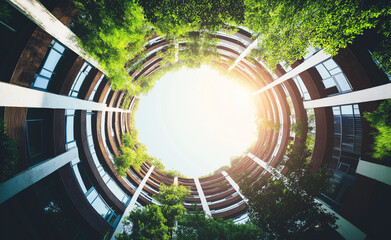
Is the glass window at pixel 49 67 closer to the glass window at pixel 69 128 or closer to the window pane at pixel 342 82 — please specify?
the glass window at pixel 69 128

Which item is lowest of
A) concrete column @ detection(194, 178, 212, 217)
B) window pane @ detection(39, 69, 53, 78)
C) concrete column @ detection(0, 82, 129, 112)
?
concrete column @ detection(194, 178, 212, 217)

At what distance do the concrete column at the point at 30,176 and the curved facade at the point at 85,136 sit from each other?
0.16 ft

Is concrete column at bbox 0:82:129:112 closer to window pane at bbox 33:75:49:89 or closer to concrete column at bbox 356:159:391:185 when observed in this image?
window pane at bbox 33:75:49:89

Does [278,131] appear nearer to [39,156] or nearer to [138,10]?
[138,10]

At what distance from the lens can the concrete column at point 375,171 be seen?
703 centimetres

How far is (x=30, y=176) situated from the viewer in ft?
24.0

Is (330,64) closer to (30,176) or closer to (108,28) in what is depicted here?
(108,28)

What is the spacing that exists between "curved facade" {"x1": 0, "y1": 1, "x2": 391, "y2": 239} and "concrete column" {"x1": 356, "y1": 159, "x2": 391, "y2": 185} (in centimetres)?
A: 5

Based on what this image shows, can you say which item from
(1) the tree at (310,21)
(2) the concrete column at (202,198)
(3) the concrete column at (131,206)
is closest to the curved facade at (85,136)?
(3) the concrete column at (131,206)

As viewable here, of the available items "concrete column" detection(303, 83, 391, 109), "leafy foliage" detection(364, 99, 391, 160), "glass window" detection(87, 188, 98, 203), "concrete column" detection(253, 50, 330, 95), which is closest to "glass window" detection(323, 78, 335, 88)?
"concrete column" detection(303, 83, 391, 109)

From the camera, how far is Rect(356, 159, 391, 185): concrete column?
703cm

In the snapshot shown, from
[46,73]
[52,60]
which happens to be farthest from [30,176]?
[52,60]

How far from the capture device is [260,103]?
23000 mm

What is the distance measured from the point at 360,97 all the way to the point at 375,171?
15.2 feet
